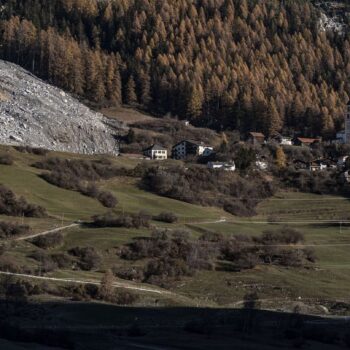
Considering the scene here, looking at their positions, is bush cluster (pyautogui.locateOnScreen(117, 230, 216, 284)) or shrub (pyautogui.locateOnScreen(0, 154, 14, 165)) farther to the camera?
shrub (pyautogui.locateOnScreen(0, 154, 14, 165))

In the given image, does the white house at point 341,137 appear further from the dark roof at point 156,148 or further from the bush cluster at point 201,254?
the bush cluster at point 201,254

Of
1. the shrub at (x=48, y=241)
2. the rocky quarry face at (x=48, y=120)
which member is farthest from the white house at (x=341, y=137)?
the shrub at (x=48, y=241)

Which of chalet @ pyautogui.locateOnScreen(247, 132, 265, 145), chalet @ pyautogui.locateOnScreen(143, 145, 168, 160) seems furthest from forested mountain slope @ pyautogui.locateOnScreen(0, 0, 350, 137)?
chalet @ pyautogui.locateOnScreen(143, 145, 168, 160)

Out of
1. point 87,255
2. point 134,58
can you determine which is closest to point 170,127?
point 134,58

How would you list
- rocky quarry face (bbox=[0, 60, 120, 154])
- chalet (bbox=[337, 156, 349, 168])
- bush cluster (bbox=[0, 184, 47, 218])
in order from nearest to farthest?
1. bush cluster (bbox=[0, 184, 47, 218])
2. rocky quarry face (bbox=[0, 60, 120, 154])
3. chalet (bbox=[337, 156, 349, 168])

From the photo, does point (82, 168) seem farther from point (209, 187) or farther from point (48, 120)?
point (48, 120)

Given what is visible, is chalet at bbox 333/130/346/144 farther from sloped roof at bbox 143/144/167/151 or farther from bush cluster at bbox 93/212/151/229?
bush cluster at bbox 93/212/151/229

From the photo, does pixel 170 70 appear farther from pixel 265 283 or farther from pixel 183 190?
pixel 265 283
